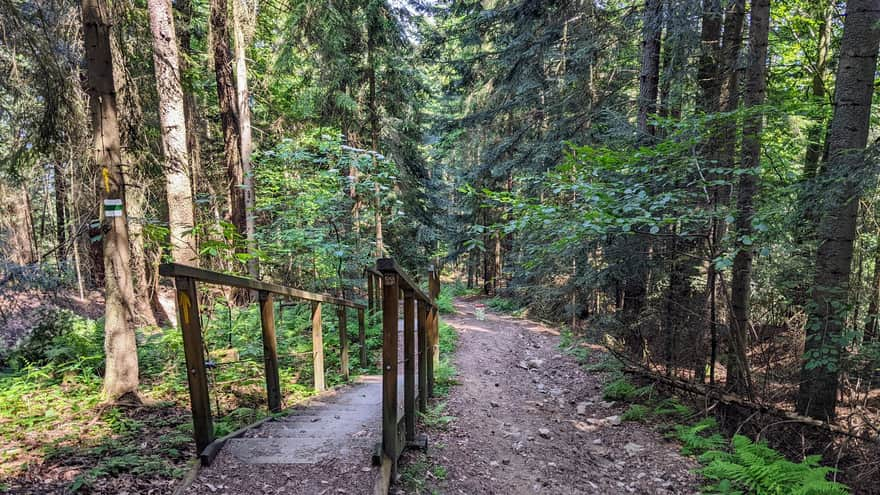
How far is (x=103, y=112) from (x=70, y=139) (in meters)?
1.65

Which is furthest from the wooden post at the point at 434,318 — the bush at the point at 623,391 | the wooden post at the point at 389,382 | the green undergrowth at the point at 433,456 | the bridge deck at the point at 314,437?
the wooden post at the point at 389,382

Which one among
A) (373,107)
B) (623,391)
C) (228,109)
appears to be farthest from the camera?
(373,107)

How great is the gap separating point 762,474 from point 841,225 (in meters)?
2.99

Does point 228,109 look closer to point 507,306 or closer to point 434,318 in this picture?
point 434,318

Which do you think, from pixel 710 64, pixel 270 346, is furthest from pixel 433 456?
pixel 710 64

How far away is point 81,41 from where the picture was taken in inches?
194

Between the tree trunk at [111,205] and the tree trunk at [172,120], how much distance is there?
1.47 metres

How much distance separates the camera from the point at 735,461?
4.01 m

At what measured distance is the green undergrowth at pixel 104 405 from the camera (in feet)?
9.46

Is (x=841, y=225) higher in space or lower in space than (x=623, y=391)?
higher

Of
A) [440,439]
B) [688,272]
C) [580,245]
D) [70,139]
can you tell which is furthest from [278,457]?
[688,272]

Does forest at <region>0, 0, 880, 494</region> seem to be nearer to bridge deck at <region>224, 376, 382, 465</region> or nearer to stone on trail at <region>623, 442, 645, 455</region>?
bridge deck at <region>224, 376, 382, 465</region>

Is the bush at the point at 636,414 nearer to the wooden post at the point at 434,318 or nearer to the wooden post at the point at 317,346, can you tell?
the wooden post at the point at 434,318

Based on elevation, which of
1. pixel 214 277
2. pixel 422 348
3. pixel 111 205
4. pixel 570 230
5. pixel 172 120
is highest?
pixel 172 120
